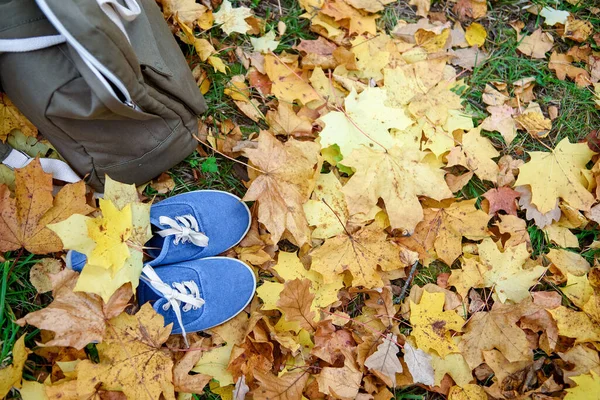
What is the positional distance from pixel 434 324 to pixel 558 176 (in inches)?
30.3

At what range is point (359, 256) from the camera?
5.26 ft

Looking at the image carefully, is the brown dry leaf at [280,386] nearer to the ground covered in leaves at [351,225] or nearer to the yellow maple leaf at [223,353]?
the ground covered in leaves at [351,225]

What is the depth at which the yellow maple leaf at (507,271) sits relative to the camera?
1685 millimetres

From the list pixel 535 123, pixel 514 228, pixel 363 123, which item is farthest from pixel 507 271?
pixel 363 123

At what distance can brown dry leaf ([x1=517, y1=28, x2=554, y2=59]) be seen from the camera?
2.05m

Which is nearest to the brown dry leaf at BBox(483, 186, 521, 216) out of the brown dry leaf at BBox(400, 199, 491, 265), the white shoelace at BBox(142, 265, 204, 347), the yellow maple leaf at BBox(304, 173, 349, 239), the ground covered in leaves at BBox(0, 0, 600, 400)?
the ground covered in leaves at BBox(0, 0, 600, 400)

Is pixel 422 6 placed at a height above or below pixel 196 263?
above

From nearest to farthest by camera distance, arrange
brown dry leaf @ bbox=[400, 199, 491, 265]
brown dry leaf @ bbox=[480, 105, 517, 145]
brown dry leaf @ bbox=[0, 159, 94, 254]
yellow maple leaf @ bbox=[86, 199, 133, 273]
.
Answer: yellow maple leaf @ bbox=[86, 199, 133, 273] → brown dry leaf @ bbox=[0, 159, 94, 254] → brown dry leaf @ bbox=[400, 199, 491, 265] → brown dry leaf @ bbox=[480, 105, 517, 145]

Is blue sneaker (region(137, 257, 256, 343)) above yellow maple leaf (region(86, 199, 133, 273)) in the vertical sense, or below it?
below

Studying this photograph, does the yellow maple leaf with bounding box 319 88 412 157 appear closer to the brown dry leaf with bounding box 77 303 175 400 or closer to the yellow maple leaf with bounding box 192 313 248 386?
the yellow maple leaf with bounding box 192 313 248 386

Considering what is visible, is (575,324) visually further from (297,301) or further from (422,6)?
(422,6)

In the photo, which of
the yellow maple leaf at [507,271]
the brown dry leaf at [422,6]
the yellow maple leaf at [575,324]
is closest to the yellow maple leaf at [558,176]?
the yellow maple leaf at [507,271]

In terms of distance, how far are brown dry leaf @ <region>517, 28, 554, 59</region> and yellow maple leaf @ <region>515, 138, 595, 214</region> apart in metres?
0.51

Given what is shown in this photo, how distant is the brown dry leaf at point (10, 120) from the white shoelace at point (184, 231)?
1.85ft
